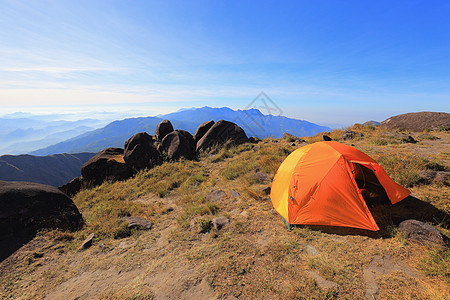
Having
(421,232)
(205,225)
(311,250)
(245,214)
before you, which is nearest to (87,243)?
(205,225)

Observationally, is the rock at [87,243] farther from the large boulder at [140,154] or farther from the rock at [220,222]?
the large boulder at [140,154]

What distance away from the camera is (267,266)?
4.30 m

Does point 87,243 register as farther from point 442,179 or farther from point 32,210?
point 442,179

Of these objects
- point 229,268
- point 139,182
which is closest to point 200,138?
point 139,182

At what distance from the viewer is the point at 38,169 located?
359 feet

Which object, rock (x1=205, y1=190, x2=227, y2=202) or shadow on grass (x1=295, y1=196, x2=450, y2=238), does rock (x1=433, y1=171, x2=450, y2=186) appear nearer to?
shadow on grass (x1=295, y1=196, x2=450, y2=238)

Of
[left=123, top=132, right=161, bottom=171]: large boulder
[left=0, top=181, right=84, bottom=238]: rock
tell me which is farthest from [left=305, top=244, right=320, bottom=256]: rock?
[left=123, top=132, right=161, bottom=171]: large boulder

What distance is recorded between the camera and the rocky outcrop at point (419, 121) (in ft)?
57.9

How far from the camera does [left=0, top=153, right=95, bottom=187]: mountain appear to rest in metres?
97.1

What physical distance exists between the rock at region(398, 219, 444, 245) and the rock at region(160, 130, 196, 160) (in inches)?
534

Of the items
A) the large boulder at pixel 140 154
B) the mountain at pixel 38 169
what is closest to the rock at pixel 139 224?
the large boulder at pixel 140 154

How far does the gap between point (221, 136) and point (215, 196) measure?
9674mm

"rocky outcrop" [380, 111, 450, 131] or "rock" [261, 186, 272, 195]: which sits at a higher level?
"rocky outcrop" [380, 111, 450, 131]

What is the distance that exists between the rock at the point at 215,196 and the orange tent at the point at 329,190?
8.94 feet
